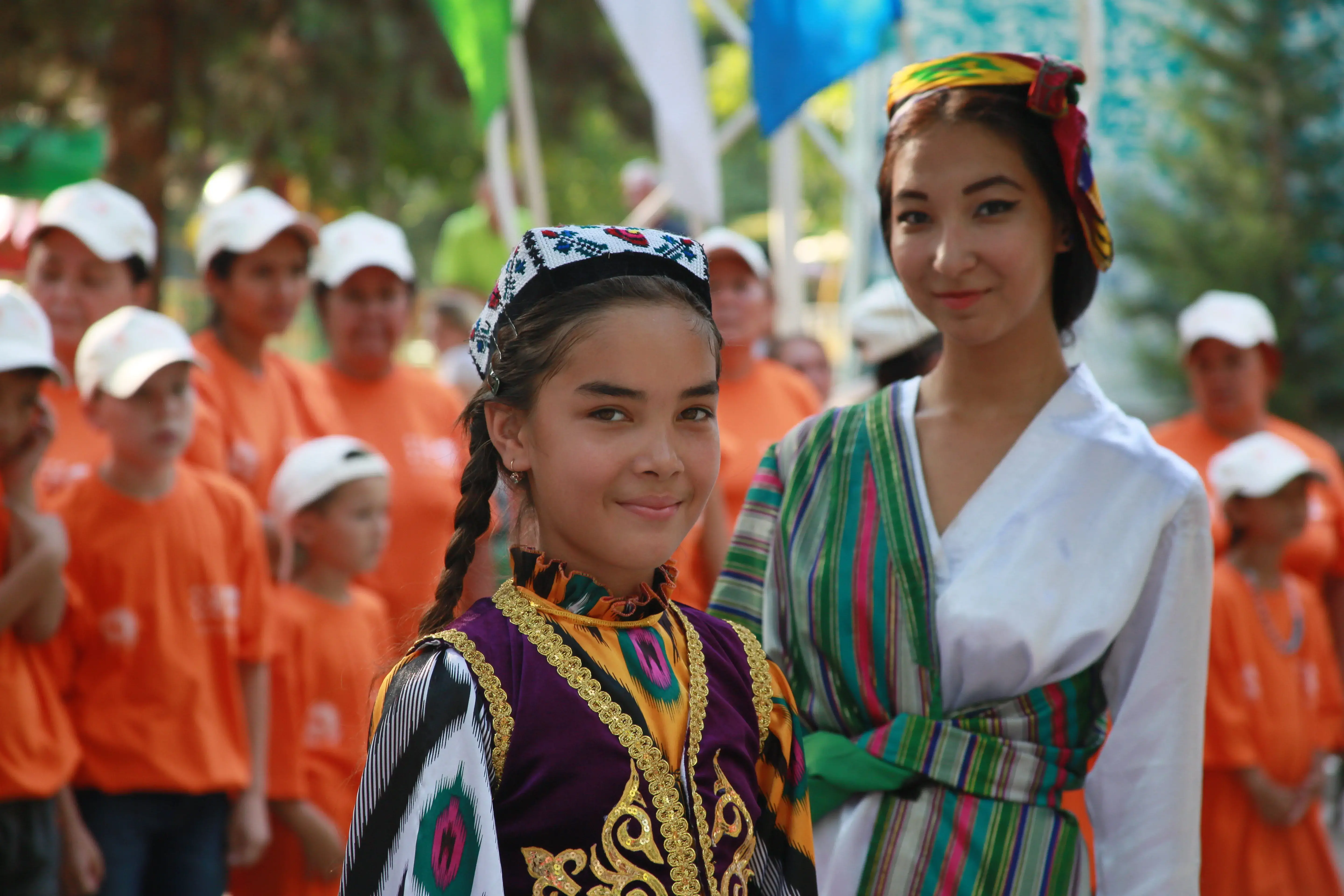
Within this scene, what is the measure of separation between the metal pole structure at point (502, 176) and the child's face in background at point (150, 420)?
9.52 ft

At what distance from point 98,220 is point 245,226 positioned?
42 cm

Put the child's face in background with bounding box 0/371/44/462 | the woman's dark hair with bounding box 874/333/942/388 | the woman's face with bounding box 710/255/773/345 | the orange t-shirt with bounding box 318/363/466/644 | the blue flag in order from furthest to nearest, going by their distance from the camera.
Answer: the blue flag, the woman's face with bounding box 710/255/773/345, the orange t-shirt with bounding box 318/363/466/644, the woman's dark hair with bounding box 874/333/942/388, the child's face in background with bounding box 0/371/44/462

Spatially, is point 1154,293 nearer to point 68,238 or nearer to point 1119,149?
point 1119,149

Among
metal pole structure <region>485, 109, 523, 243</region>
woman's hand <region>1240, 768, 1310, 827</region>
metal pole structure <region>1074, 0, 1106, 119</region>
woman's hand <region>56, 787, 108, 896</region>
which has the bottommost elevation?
woman's hand <region>56, 787, 108, 896</region>

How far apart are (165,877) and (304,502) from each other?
99cm

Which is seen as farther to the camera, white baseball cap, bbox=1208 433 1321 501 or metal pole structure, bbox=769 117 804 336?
metal pole structure, bbox=769 117 804 336

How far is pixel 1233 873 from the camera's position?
432 cm

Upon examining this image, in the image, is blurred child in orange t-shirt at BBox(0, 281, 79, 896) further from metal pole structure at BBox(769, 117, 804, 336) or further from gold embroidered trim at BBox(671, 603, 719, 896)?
metal pole structure at BBox(769, 117, 804, 336)

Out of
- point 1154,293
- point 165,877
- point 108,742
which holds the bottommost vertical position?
point 165,877

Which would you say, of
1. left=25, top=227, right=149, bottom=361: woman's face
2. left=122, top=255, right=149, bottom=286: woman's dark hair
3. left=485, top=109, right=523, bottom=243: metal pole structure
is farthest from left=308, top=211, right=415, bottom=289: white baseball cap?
left=485, top=109, right=523, bottom=243: metal pole structure

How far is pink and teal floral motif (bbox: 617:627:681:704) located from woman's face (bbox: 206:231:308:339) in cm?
283

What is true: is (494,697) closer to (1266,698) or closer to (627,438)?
(627,438)

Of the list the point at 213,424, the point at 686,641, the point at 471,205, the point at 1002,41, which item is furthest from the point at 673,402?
the point at 471,205

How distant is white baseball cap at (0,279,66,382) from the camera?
3.26 metres
